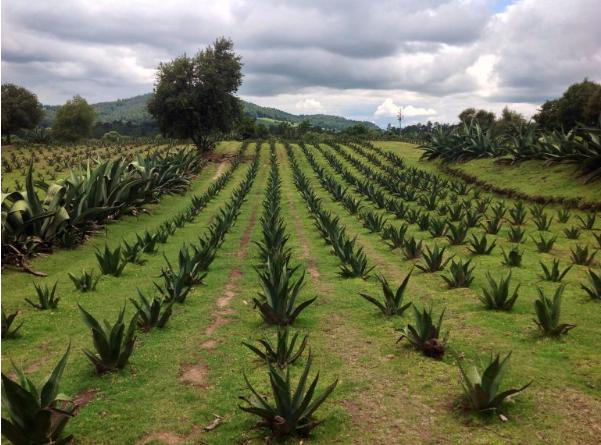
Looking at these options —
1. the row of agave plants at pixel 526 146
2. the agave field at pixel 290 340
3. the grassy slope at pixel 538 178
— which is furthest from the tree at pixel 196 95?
the agave field at pixel 290 340

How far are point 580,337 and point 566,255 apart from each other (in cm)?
517

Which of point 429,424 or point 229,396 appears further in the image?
point 229,396

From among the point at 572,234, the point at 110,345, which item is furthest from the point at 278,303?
the point at 572,234

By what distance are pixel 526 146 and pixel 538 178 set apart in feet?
10.8

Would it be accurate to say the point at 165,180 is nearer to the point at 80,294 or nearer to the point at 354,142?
the point at 80,294

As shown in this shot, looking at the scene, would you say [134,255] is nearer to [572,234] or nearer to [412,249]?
[412,249]

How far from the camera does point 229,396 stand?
3.98m

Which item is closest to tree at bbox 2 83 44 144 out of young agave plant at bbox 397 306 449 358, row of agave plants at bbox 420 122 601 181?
row of agave plants at bbox 420 122 601 181

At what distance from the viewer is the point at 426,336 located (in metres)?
4.73

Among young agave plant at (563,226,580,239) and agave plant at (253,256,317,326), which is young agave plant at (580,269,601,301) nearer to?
agave plant at (253,256,317,326)

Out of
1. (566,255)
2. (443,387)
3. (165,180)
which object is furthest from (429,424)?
(165,180)

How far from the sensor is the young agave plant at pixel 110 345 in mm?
4282

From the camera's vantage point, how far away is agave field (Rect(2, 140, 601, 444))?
3348mm

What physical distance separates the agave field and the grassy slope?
2741 mm
